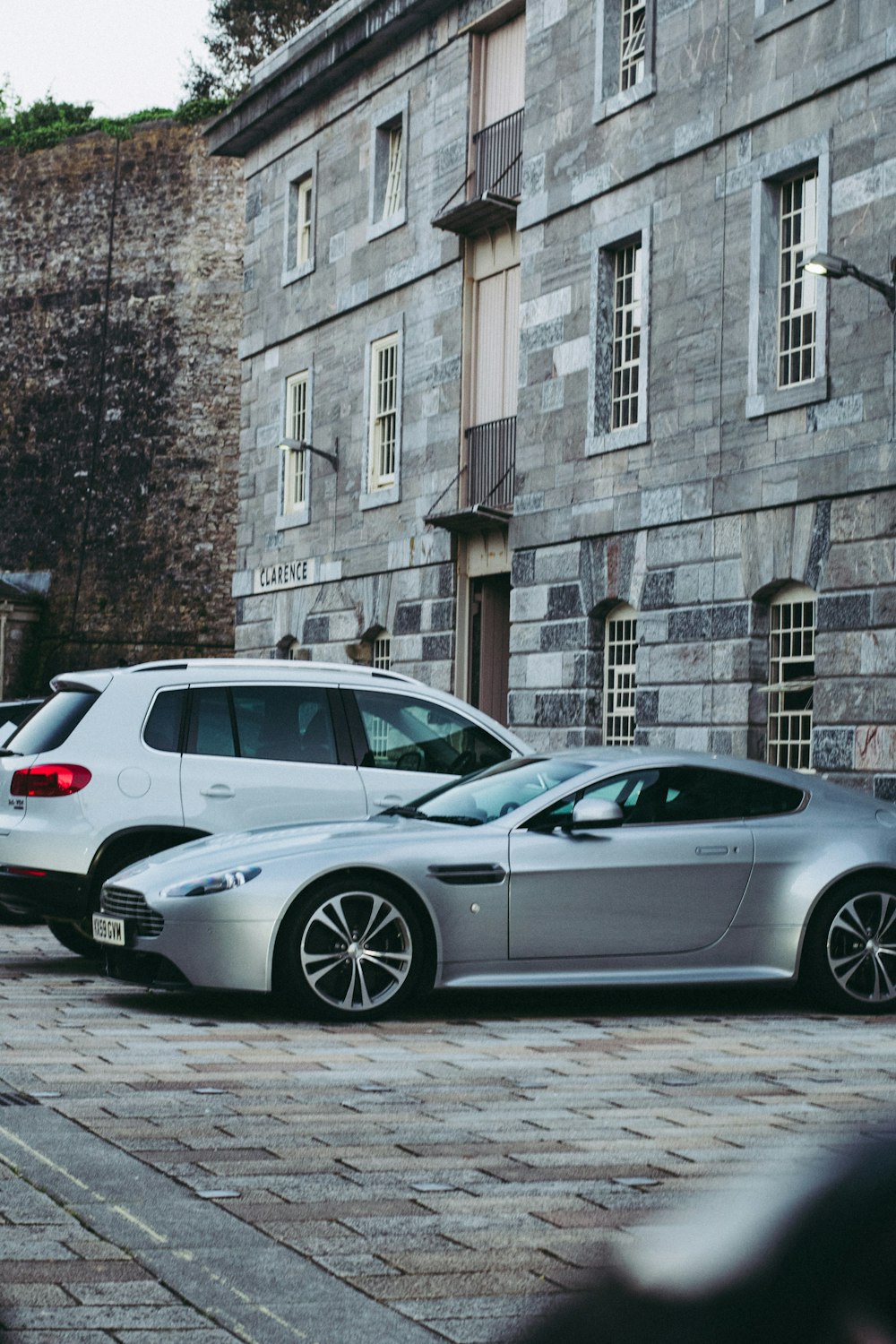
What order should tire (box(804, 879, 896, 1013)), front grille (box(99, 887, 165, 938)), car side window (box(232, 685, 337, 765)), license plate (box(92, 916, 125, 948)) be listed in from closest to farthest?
front grille (box(99, 887, 165, 938))
license plate (box(92, 916, 125, 948))
tire (box(804, 879, 896, 1013))
car side window (box(232, 685, 337, 765))

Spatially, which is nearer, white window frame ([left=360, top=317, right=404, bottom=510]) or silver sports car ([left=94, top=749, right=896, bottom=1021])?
silver sports car ([left=94, top=749, right=896, bottom=1021])

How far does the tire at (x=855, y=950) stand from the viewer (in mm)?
9750

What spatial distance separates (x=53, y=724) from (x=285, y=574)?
16.4 meters

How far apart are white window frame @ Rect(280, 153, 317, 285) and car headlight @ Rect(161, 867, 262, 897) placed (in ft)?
64.1

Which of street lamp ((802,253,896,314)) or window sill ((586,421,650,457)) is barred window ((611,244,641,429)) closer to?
window sill ((586,421,650,457))

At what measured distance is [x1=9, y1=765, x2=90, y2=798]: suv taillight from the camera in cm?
1100

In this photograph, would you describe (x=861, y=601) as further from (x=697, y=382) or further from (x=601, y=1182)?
(x=601, y=1182)

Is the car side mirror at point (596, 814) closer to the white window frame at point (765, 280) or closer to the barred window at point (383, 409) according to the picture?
the white window frame at point (765, 280)

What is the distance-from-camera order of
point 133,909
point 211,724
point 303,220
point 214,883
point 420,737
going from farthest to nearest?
1. point 303,220
2. point 420,737
3. point 211,724
4. point 133,909
5. point 214,883

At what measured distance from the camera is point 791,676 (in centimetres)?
1747

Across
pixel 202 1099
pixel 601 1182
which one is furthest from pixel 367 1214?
pixel 202 1099

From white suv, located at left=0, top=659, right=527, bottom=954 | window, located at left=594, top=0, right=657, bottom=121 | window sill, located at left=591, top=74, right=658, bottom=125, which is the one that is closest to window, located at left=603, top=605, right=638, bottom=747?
window sill, located at left=591, top=74, right=658, bottom=125

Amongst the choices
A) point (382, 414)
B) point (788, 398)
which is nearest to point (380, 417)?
point (382, 414)

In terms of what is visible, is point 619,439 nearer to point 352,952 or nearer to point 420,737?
point 420,737
